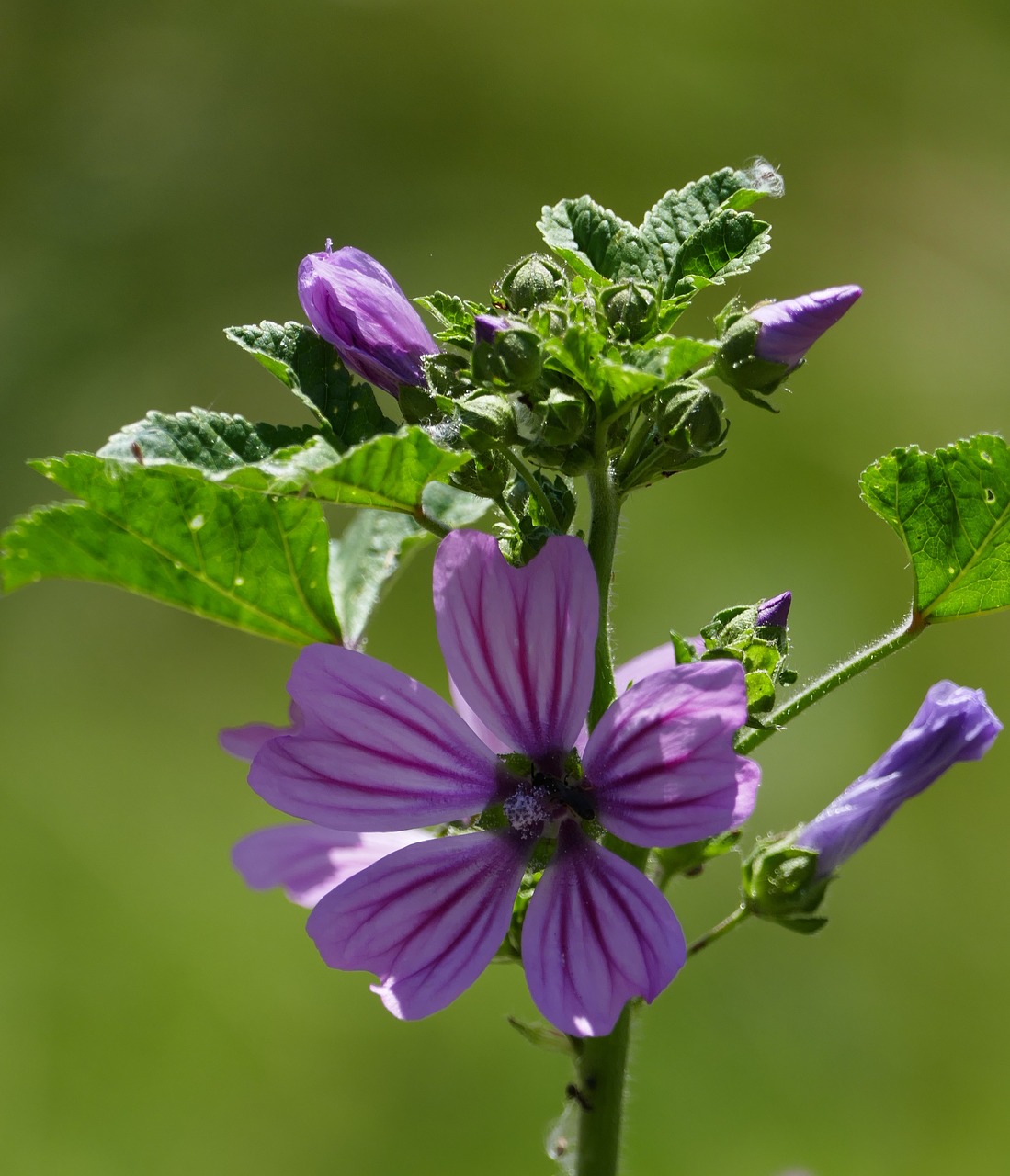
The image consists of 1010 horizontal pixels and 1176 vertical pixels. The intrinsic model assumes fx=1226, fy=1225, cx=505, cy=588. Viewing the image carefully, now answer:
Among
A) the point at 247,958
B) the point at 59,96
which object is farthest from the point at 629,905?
the point at 59,96

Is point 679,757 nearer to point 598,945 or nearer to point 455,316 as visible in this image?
point 598,945

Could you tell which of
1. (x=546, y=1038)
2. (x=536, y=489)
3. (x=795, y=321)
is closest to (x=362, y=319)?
(x=536, y=489)

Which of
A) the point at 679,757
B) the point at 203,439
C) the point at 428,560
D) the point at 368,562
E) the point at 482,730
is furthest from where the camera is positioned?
the point at 428,560

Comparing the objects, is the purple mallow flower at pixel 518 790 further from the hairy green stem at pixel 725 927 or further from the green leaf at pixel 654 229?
the green leaf at pixel 654 229

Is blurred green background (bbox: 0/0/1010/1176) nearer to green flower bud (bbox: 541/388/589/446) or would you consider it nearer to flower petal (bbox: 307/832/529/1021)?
flower petal (bbox: 307/832/529/1021)

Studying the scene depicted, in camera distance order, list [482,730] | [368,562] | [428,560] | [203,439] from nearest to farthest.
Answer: [203,439] → [482,730] → [368,562] → [428,560]

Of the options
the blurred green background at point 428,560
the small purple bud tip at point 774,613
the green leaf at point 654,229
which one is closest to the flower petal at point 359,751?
the small purple bud tip at point 774,613
